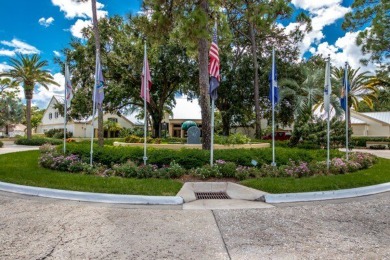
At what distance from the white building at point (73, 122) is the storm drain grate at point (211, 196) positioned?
118 feet

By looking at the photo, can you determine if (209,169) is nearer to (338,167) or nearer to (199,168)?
(199,168)

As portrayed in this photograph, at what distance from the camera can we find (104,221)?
514 centimetres

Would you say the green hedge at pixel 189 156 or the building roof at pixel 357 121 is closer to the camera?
the green hedge at pixel 189 156

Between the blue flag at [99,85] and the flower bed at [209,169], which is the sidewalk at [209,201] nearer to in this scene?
the flower bed at [209,169]

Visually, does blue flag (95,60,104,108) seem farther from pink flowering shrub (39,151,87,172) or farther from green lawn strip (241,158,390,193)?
green lawn strip (241,158,390,193)

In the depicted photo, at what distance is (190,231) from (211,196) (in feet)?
Result: 8.97

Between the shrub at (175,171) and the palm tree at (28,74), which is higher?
the palm tree at (28,74)

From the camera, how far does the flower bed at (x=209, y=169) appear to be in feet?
29.1

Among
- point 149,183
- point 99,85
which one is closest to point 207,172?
point 149,183

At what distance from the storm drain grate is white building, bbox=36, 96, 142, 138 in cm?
3589

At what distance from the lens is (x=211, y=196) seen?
738cm

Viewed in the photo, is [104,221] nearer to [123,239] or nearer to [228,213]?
[123,239]

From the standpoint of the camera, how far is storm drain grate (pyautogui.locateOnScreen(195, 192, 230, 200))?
7170mm

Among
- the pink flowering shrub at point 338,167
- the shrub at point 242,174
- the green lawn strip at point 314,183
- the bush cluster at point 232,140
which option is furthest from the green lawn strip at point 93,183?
the bush cluster at point 232,140
